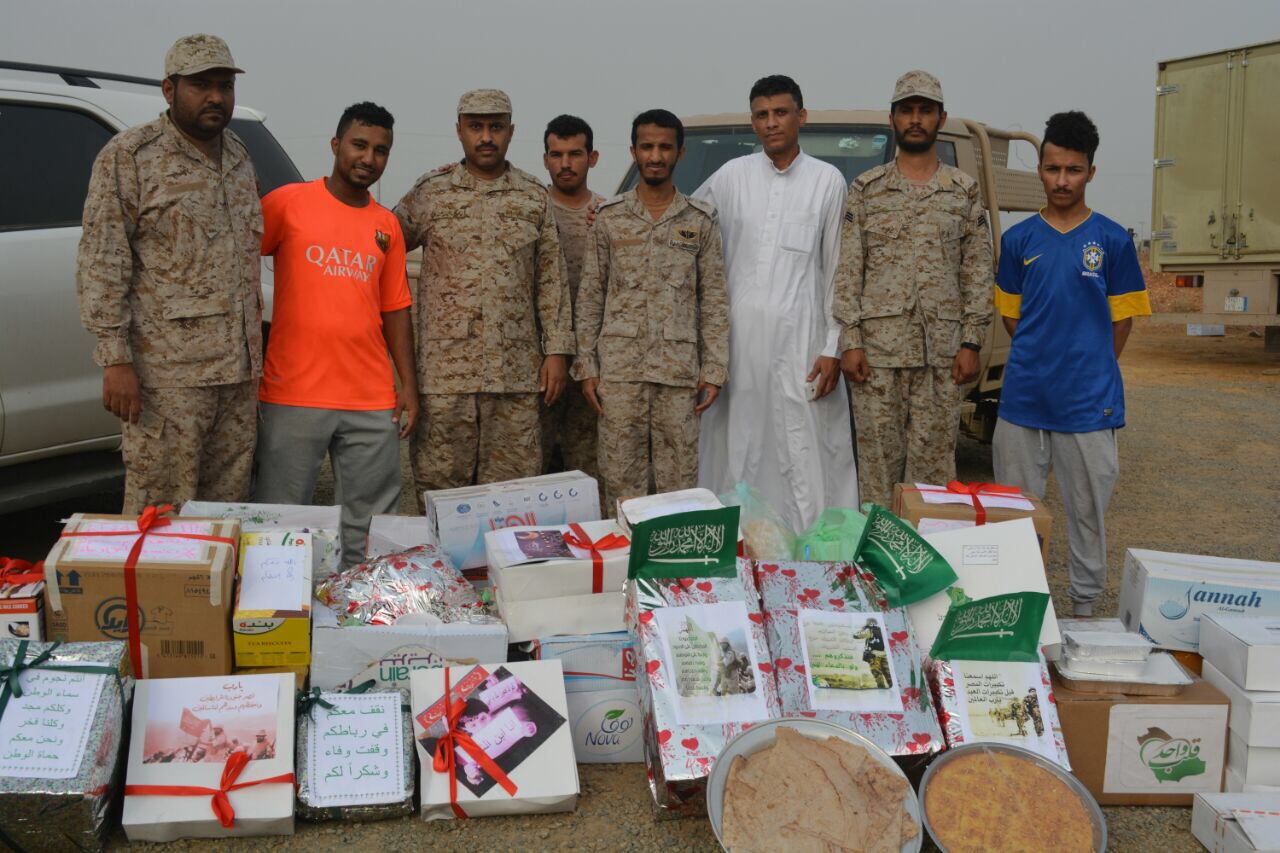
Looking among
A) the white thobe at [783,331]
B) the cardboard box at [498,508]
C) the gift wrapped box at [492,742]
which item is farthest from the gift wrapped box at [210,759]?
the white thobe at [783,331]

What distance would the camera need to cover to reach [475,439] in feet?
14.2

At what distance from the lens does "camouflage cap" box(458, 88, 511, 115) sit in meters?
4.12

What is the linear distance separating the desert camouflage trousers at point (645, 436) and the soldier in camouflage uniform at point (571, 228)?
0.99 ft

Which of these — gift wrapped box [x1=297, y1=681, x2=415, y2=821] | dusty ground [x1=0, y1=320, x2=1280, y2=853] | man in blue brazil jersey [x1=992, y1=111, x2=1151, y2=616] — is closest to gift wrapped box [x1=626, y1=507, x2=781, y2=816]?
dusty ground [x1=0, y1=320, x2=1280, y2=853]

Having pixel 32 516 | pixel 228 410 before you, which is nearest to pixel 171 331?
pixel 228 410

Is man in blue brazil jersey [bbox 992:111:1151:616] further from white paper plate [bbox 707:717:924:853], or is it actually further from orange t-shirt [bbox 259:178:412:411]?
orange t-shirt [bbox 259:178:412:411]

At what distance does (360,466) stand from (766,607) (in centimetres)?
177

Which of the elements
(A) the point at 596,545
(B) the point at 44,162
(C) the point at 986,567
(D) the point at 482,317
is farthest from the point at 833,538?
(B) the point at 44,162

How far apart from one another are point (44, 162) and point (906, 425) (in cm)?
369

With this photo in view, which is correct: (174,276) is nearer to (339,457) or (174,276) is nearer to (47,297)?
(339,457)

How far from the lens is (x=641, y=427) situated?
4441mm

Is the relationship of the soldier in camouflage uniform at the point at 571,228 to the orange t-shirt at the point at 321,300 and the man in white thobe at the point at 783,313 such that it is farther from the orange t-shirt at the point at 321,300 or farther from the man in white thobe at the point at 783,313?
the orange t-shirt at the point at 321,300

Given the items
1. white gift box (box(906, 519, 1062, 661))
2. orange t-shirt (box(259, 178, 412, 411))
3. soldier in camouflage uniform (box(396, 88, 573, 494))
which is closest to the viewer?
white gift box (box(906, 519, 1062, 661))

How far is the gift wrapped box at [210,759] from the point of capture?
2662mm
